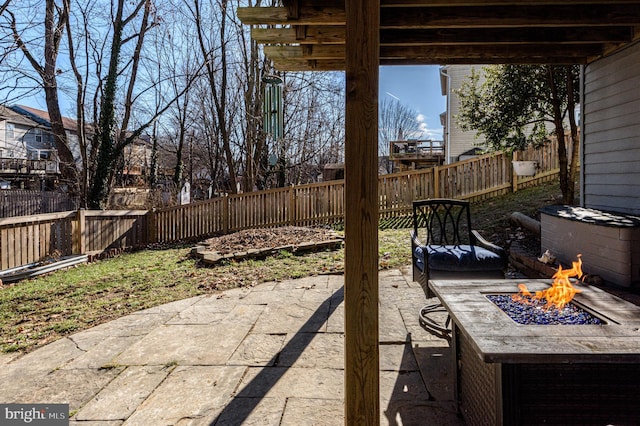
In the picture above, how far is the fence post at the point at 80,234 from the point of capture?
6633 mm

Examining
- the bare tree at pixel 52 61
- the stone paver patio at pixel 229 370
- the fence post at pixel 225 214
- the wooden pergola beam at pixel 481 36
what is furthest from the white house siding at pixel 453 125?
the bare tree at pixel 52 61

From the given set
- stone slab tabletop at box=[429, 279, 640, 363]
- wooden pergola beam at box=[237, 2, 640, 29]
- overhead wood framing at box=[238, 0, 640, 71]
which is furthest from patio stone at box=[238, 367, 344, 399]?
wooden pergola beam at box=[237, 2, 640, 29]

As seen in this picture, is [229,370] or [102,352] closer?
[229,370]

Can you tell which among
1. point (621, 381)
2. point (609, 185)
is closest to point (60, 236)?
point (621, 381)

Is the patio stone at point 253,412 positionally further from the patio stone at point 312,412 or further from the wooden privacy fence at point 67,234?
the wooden privacy fence at point 67,234

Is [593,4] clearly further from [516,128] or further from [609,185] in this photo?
[516,128]

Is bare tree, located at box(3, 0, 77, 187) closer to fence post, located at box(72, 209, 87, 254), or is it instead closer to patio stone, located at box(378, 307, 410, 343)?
fence post, located at box(72, 209, 87, 254)

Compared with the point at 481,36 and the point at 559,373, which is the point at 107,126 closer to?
the point at 481,36

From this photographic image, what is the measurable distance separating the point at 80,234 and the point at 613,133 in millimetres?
8435

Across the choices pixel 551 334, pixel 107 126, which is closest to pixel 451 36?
pixel 551 334

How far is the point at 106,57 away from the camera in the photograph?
977 centimetres

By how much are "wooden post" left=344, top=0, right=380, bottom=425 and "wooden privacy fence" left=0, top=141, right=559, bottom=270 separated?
23.6ft

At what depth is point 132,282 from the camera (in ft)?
A: 15.6

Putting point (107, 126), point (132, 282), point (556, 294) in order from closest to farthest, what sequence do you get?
point (556, 294), point (132, 282), point (107, 126)
